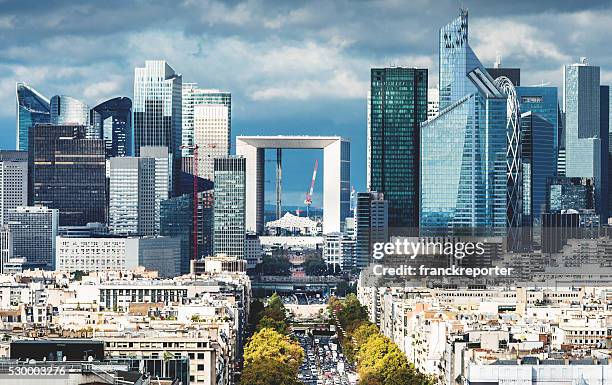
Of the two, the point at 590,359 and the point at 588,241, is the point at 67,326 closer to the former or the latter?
the point at 590,359

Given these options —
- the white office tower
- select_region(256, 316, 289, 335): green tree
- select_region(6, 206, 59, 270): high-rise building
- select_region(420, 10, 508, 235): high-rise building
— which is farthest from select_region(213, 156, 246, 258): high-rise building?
select_region(256, 316, 289, 335): green tree

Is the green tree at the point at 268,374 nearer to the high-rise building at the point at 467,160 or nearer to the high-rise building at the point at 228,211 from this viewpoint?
the high-rise building at the point at 467,160

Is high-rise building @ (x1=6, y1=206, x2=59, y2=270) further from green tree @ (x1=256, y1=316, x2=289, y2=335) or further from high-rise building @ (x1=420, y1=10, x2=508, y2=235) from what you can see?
green tree @ (x1=256, y1=316, x2=289, y2=335)

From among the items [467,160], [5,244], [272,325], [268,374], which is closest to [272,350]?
[268,374]

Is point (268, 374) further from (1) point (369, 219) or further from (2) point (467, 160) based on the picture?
(1) point (369, 219)

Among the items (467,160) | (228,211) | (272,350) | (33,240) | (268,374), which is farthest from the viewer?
(33,240)

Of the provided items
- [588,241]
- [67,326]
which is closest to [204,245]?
[588,241]

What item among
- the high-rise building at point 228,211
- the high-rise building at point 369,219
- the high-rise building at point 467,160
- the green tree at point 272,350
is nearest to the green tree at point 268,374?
the green tree at point 272,350
